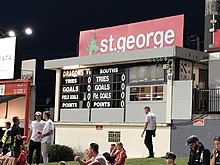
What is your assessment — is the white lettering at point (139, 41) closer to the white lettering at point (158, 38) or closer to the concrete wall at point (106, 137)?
the white lettering at point (158, 38)

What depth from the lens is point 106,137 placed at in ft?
81.8

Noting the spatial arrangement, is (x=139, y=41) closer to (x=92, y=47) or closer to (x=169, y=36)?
(x=169, y=36)

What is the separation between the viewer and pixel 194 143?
9.52m

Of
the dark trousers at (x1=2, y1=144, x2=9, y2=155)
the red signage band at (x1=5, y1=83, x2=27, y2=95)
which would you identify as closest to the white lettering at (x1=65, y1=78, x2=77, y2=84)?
the red signage band at (x1=5, y1=83, x2=27, y2=95)

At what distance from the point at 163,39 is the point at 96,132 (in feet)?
19.5

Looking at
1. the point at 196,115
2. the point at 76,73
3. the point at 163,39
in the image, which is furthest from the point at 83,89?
the point at 196,115

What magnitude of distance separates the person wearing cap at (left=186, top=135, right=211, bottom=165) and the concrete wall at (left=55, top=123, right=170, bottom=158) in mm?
12458

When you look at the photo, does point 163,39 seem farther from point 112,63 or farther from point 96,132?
point 96,132

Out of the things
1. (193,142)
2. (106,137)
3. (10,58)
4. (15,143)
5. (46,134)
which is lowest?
(106,137)

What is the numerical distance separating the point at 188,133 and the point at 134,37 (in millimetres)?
6536

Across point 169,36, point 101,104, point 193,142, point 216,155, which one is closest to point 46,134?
point 193,142

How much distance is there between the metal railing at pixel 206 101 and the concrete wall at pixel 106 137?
1718 mm

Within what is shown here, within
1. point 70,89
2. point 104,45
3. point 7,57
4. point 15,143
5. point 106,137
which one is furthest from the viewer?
point 104,45

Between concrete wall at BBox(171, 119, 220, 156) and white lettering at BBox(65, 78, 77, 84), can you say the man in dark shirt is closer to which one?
concrete wall at BBox(171, 119, 220, 156)
